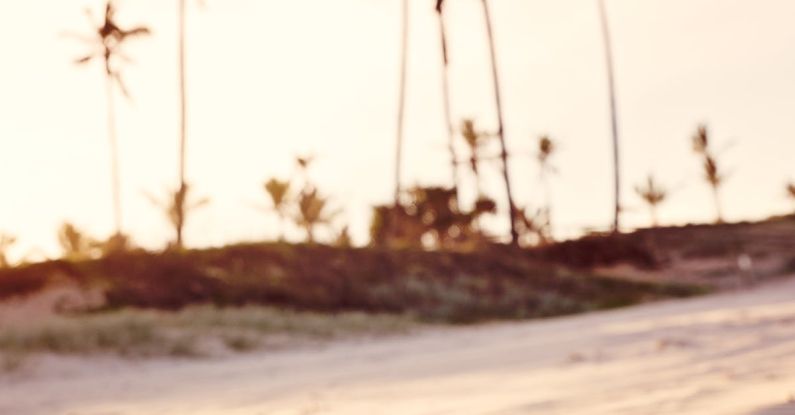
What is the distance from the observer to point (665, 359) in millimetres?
7324

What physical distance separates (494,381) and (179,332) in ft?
38.0

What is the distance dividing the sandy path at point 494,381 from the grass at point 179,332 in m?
1.51

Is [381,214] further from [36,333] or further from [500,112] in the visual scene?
[36,333]

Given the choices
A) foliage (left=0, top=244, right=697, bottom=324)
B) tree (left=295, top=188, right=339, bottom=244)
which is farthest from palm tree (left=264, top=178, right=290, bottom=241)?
foliage (left=0, top=244, right=697, bottom=324)

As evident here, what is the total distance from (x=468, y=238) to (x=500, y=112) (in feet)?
34.4

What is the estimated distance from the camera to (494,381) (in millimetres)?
7383

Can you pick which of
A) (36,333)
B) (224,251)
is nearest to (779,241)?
(224,251)

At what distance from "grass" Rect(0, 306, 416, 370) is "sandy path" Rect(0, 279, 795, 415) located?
151 cm

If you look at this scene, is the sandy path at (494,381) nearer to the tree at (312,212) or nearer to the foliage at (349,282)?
the foliage at (349,282)

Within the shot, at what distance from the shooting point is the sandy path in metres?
5.02

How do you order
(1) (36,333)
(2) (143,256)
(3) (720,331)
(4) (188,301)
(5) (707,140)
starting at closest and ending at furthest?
(3) (720,331)
(1) (36,333)
(4) (188,301)
(2) (143,256)
(5) (707,140)

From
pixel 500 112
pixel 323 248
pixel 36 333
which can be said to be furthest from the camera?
pixel 500 112

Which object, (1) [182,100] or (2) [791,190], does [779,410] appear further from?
(2) [791,190]

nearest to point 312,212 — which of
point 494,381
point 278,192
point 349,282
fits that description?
point 278,192
